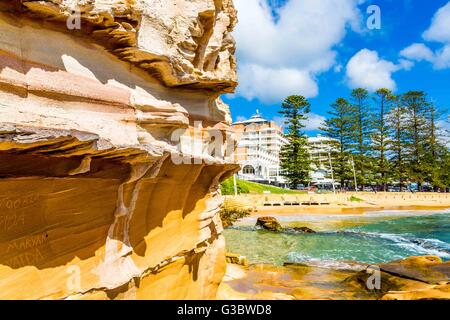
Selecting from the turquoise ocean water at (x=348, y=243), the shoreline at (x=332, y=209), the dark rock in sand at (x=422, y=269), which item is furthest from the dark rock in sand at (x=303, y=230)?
the dark rock in sand at (x=422, y=269)

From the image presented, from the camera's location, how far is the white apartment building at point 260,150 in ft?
177

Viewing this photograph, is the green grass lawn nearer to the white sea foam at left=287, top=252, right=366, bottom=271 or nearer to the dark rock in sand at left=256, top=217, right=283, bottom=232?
the dark rock in sand at left=256, top=217, right=283, bottom=232

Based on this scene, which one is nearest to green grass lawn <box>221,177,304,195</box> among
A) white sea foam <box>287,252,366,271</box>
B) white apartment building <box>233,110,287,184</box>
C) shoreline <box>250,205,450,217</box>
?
shoreline <box>250,205,450,217</box>

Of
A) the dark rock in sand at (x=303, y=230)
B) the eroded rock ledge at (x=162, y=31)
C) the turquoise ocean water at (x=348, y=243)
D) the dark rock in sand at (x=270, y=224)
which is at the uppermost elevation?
the eroded rock ledge at (x=162, y=31)

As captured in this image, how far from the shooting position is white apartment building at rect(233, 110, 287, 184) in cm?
5388

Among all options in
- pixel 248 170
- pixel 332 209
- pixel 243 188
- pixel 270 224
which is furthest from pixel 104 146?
pixel 248 170

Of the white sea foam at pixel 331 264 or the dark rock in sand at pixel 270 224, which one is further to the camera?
the dark rock in sand at pixel 270 224

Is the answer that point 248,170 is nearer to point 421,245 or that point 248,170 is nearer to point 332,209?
point 332,209

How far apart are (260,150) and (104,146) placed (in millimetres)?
53709

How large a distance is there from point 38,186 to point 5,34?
137 cm

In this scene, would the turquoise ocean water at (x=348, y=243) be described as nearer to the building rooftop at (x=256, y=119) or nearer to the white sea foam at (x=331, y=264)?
the white sea foam at (x=331, y=264)

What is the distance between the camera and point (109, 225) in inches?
158

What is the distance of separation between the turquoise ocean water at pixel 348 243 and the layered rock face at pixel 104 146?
8675mm

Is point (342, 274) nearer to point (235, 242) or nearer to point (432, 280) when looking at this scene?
point (432, 280)
